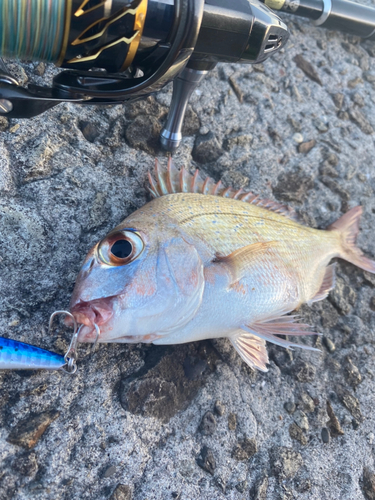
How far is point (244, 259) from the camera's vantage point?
5.07 feet

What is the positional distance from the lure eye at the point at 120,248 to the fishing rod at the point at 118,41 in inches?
17.9

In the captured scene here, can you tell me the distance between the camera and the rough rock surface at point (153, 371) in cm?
134

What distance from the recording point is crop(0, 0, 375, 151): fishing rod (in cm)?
102

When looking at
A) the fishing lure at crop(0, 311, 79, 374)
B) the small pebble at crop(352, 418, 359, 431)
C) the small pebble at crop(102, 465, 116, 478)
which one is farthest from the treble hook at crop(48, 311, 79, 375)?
the small pebble at crop(352, 418, 359, 431)

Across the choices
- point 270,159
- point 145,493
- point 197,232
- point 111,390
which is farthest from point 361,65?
point 145,493

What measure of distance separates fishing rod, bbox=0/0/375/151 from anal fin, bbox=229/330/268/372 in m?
1.03

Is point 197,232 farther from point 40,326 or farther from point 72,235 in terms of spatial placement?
point 40,326

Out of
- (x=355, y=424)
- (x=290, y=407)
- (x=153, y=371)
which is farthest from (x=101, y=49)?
(x=355, y=424)

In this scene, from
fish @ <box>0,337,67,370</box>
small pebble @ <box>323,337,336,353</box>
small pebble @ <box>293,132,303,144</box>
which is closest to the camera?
fish @ <box>0,337,67,370</box>

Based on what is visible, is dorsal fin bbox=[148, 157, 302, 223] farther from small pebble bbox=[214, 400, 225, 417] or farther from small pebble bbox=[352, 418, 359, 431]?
small pebble bbox=[352, 418, 359, 431]

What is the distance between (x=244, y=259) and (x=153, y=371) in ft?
1.93

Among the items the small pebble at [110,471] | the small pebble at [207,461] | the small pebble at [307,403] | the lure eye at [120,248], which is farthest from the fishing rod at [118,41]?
the small pebble at [307,403]

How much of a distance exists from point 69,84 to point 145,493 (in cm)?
140

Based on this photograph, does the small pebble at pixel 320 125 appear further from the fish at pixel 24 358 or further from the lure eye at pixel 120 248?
the fish at pixel 24 358
